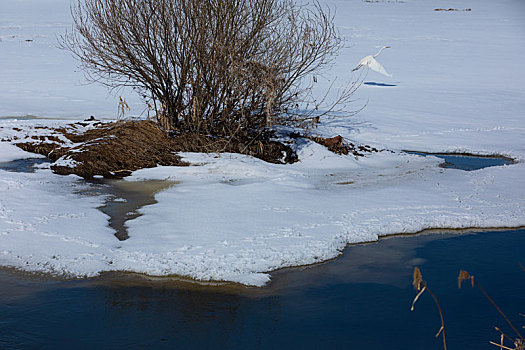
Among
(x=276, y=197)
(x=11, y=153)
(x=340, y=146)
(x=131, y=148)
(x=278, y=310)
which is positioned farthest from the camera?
(x=340, y=146)

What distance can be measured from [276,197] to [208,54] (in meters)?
3.29

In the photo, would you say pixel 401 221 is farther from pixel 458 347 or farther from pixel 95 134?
pixel 95 134

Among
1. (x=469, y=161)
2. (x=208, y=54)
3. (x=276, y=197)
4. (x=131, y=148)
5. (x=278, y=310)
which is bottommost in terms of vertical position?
(x=278, y=310)

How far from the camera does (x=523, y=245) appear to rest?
6.20 metres

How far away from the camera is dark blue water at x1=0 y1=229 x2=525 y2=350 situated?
4.19 metres

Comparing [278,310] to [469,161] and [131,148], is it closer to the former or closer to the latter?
[131,148]

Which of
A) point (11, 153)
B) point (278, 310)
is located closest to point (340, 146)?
point (11, 153)

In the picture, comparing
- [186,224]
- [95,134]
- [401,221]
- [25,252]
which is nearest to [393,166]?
[401,221]

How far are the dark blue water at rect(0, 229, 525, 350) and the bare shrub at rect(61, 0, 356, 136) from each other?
438cm

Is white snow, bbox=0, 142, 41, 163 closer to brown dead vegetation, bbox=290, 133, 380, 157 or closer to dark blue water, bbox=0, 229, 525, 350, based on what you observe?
brown dead vegetation, bbox=290, 133, 380, 157

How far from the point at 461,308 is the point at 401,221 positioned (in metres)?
2.02

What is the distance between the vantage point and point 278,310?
4.64 m

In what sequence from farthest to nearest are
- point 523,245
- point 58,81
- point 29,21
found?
point 29,21 → point 58,81 → point 523,245

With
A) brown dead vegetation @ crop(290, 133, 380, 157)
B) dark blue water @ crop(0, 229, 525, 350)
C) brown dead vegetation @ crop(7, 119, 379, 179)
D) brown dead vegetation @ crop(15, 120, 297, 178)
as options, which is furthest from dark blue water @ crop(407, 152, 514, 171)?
dark blue water @ crop(0, 229, 525, 350)
